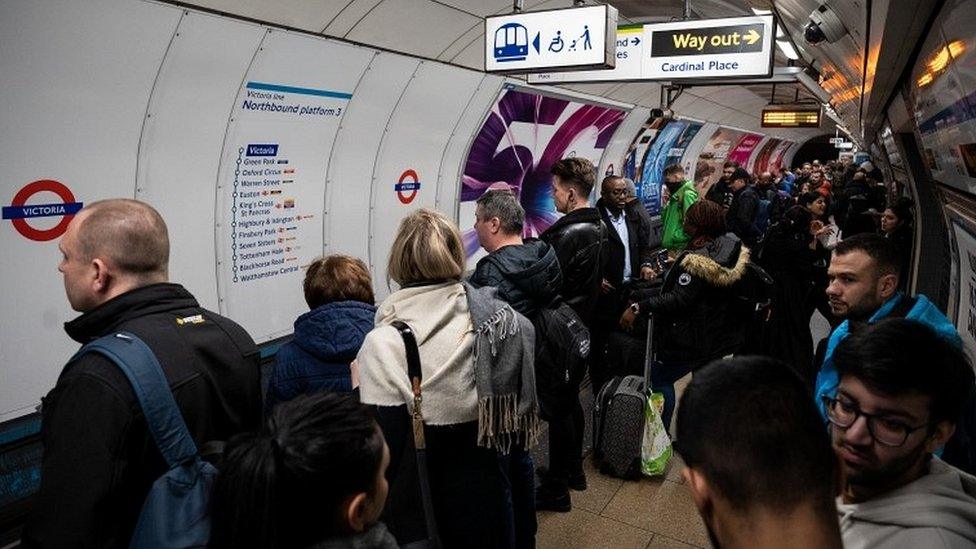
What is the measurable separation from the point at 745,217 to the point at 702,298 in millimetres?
5689

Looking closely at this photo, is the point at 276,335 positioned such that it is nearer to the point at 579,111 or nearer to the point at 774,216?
the point at 579,111

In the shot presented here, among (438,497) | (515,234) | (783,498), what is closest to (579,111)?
(515,234)

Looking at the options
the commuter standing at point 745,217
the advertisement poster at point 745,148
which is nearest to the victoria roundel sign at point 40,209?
the commuter standing at point 745,217

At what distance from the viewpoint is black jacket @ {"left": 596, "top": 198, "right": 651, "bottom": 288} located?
466 cm

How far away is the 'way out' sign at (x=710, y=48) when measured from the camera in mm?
5318

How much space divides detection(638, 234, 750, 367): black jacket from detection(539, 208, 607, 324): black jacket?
0.53 metres

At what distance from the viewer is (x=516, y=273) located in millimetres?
2945

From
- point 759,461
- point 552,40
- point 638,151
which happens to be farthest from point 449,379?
point 638,151

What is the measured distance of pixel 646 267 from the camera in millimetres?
5926

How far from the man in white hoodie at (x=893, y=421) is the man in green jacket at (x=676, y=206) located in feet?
19.5

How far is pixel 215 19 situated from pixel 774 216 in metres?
11.8

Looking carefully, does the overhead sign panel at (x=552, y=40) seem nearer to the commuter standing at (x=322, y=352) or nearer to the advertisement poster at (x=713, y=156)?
the commuter standing at (x=322, y=352)

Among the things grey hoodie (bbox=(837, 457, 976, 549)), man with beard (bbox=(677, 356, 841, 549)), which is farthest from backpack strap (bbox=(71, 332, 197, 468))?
grey hoodie (bbox=(837, 457, 976, 549))

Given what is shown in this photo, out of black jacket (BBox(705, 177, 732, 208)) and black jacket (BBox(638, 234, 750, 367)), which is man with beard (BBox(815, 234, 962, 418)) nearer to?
black jacket (BBox(638, 234, 750, 367))
